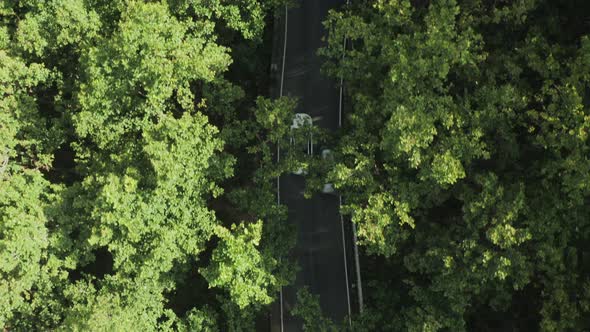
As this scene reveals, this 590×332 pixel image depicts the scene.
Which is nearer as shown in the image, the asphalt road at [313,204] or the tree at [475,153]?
the tree at [475,153]

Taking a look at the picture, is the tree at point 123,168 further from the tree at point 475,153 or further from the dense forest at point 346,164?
the tree at point 475,153

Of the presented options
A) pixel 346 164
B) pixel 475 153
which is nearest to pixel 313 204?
pixel 346 164

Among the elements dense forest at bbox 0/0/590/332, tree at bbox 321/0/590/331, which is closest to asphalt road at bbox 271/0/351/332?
dense forest at bbox 0/0/590/332

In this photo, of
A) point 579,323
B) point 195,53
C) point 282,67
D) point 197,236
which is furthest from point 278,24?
point 579,323

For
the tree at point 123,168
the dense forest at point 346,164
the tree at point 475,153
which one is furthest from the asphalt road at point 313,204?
the tree at point 475,153

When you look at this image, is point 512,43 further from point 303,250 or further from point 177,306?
point 177,306

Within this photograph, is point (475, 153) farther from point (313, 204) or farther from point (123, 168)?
point (123, 168)
